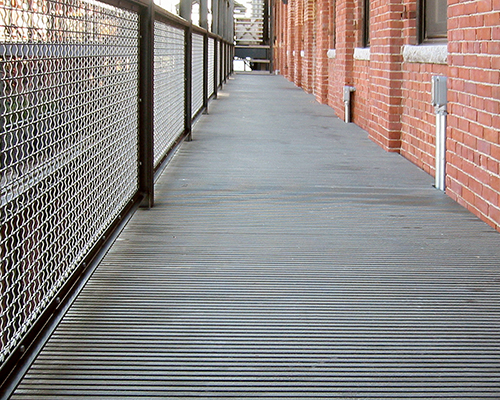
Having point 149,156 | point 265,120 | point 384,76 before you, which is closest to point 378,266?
point 149,156

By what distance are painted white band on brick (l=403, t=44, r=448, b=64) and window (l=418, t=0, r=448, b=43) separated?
12 cm

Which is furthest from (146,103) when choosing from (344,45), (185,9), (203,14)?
(203,14)

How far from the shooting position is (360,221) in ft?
12.4

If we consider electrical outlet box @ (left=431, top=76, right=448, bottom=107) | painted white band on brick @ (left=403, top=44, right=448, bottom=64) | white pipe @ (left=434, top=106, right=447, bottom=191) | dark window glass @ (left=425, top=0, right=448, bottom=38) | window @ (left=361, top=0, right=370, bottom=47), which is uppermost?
window @ (left=361, top=0, right=370, bottom=47)

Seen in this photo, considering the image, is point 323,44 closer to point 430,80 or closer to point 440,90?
point 430,80

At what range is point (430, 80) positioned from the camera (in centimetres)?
539

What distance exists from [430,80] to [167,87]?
A: 191 cm

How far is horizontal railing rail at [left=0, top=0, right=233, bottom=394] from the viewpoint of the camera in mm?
1902

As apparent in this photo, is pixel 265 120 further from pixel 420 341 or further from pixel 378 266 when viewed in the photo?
pixel 420 341

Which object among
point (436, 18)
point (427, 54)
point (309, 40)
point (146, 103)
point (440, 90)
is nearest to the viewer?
point (146, 103)

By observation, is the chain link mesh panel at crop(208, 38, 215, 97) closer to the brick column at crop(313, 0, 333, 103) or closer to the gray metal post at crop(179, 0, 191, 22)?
the brick column at crop(313, 0, 333, 103)

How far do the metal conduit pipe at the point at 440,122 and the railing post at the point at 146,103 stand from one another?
68.1 inches

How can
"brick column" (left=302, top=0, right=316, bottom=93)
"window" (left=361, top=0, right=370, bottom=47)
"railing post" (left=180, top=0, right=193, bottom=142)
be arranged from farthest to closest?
"brick column" (left=302, top=0, right=316, bottom=93) → "window" (left=361, top=0, right=370, bottom=47) → "railing post" (left=180, top=0, right=193, bottom=142)

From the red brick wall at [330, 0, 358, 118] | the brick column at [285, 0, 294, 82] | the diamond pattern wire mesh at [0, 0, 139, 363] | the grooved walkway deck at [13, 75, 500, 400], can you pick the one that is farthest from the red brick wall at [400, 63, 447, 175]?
the brick column at [285, 0, 294, 82]
